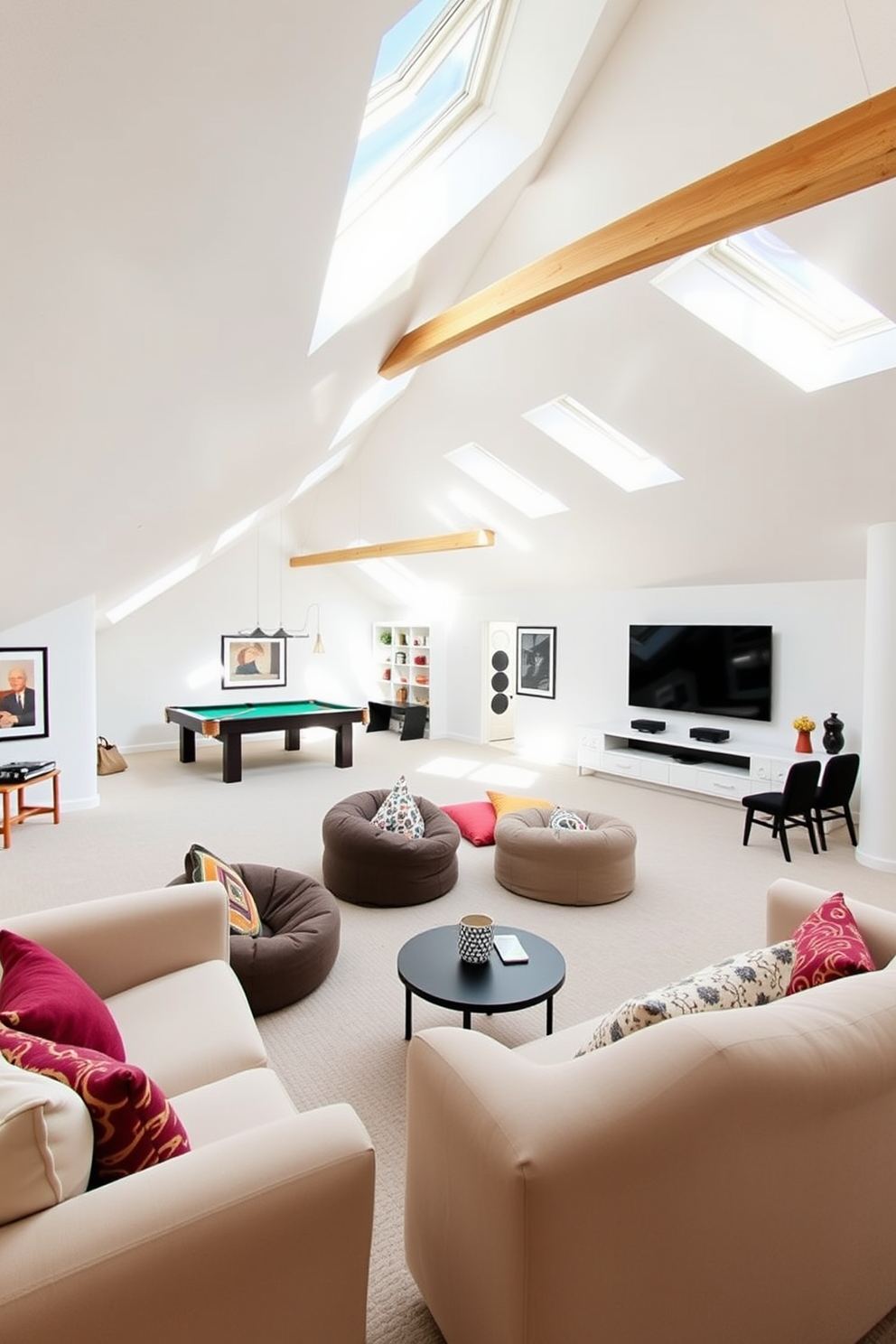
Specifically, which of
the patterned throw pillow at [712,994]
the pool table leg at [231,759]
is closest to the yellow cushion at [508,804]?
the pool table leg at [231,759]

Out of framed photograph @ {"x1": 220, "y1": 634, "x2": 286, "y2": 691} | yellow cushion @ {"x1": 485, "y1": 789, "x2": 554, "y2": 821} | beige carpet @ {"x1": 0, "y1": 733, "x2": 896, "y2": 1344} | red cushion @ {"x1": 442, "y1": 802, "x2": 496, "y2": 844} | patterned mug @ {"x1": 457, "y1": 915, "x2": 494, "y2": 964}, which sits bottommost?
beige carpet @ {"x1": 0, "y1": 733, "x2": 896, "y2": 1344}

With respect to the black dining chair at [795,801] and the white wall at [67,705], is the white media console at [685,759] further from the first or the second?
the white wall at [67,705]

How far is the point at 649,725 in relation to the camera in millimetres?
8367

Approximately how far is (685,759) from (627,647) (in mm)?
1623

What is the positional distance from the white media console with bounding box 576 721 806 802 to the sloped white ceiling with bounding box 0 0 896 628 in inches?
70.2

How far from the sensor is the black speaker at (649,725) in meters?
8.34

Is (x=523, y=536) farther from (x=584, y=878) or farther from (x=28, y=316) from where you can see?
(x=28, y=316)

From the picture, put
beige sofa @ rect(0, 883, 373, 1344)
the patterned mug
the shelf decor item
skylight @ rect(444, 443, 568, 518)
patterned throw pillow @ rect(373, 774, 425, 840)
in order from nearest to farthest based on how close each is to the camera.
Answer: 1. beige sofa @ rect(0, 883, 373, 1344)
2. the patterned mug
3. patterned throw pillow @ rect(373, 774, 425, 840)
4. the shelf decor item
5. skylight @ rect(444, 443, 568, 518)

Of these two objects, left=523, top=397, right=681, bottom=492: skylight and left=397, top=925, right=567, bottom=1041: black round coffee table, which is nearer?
left=397, top=925, right=567, bottom=1041: black round coffee table

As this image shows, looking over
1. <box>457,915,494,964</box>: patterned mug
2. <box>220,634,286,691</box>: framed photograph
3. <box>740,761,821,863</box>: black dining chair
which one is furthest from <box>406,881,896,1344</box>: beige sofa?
<box>220,634,286,691</box>: framed photograph

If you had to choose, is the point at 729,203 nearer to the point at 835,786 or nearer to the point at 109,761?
the point at 835,786

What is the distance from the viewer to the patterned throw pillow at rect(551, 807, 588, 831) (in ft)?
17.0

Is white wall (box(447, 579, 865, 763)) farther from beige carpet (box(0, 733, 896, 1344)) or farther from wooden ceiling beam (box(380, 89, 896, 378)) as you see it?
wooden ceiling beam (box(380, 89, 896, 378))

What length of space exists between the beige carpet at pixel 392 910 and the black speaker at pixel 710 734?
0.70m
